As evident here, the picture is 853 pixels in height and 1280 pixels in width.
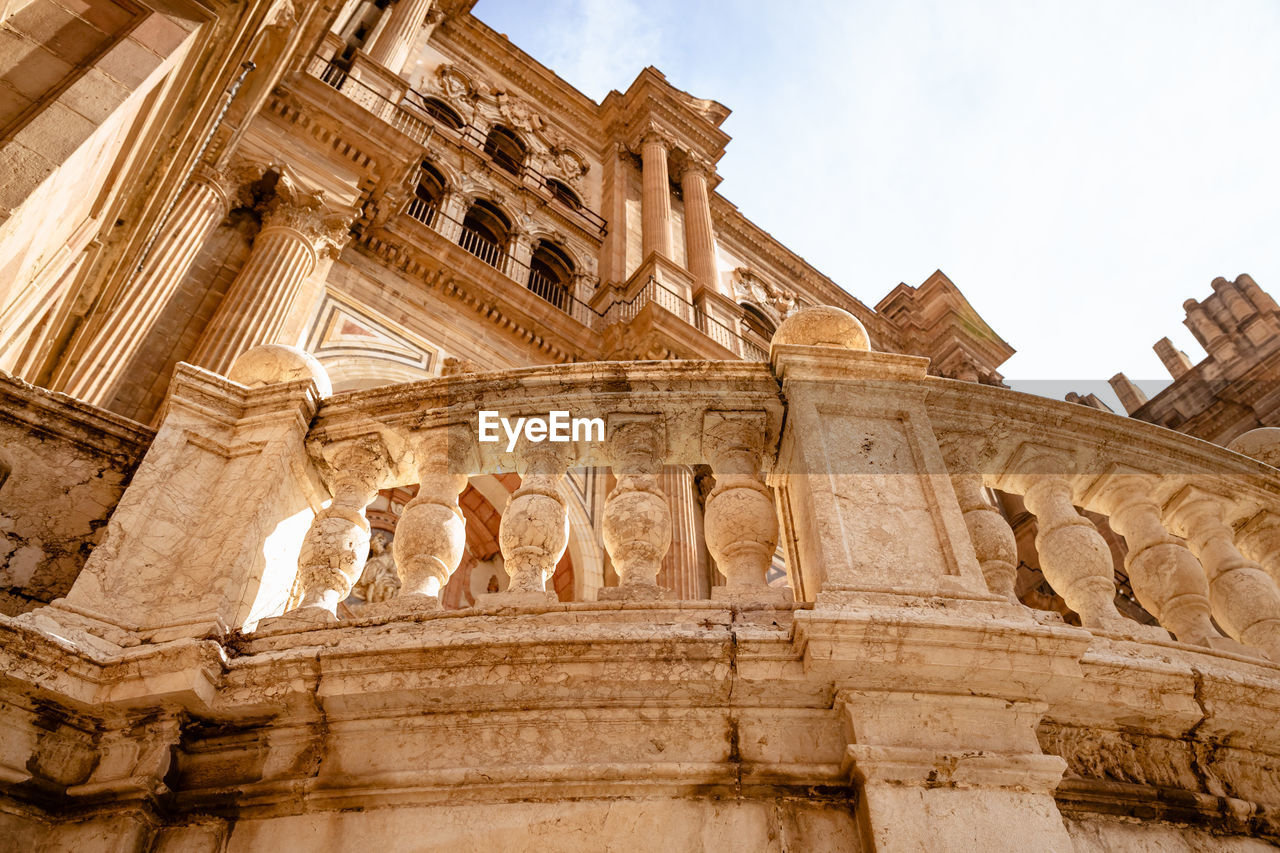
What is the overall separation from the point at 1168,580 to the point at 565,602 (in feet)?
7.46

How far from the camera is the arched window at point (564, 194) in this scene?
1823cm

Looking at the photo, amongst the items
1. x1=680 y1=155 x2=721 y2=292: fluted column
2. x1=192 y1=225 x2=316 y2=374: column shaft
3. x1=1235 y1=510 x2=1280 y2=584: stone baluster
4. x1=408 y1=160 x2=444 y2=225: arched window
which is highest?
x1=680 y1=155 x2=721 y2=292: fluted column

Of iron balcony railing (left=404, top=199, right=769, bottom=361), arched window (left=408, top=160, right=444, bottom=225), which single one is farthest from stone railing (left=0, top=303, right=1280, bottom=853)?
arched window (left=408, top=160, right=444, bottom=225)

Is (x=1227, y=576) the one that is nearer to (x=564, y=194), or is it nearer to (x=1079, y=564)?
(x=1079, y=564)

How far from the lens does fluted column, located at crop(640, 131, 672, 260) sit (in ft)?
55.8

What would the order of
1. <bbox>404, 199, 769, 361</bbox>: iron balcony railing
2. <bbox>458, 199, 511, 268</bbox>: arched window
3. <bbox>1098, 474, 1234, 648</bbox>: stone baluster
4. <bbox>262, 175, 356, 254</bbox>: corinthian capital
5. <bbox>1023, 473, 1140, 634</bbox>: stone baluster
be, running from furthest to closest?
<bbox>458, 199, 511, 268</bbox>: arched window, <bbox>404, 199, 769, 361</bbox>: iron balcony railing, <bbox>262, 175, 356, 254</bbox>: corinthian capital, <bbox>1098, 474, 1234, 648</bbox>: stone baluster, <bbox>1023, 473, 1140, 634</bbox>: stone baluster

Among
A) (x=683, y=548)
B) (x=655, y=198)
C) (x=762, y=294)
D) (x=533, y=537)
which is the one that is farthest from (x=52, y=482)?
(x=762, y=294)

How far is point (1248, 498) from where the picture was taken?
3.96m

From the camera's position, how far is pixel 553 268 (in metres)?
16.2

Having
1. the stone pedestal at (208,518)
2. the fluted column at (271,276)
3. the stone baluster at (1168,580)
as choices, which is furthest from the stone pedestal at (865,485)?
the fluted column at (271,276)

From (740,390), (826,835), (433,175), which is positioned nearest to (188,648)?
(826,835)

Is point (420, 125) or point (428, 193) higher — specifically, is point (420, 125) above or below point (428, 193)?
below

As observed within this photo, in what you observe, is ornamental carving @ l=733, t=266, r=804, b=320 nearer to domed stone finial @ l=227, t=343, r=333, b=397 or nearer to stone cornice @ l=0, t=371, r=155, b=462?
domed stone finial @ l=227, t=343, r=333, b=397

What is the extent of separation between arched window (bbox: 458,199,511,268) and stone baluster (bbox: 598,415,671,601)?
11.9 metres
